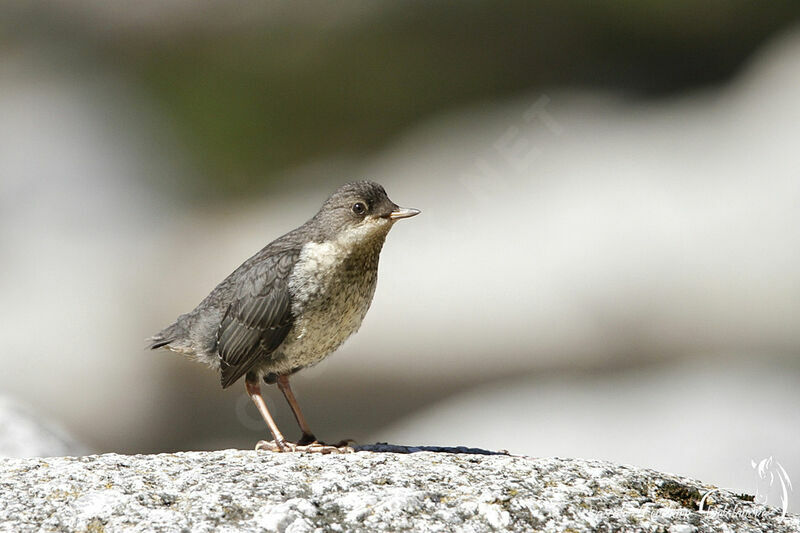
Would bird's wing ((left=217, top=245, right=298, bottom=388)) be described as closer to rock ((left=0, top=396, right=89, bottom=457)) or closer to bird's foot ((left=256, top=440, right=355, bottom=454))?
bird's foot ((left=256, top=440, right=355, bottom=454))

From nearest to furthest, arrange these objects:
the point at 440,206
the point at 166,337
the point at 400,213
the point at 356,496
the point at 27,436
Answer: the point at 356,496, the point at 400,213, the point at 27,436, the point at 166,337, the point at 440,206

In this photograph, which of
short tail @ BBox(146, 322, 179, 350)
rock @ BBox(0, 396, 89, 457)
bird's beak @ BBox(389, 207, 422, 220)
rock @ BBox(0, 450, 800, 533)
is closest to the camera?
rock @ BBox(0, 450, 800, 533)

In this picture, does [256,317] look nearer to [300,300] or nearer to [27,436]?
[300,300]

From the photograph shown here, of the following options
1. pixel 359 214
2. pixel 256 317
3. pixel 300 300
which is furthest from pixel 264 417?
pixel 359 214

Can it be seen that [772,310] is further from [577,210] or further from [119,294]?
[119,294]

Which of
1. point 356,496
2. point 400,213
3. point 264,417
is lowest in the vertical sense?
point 356,496

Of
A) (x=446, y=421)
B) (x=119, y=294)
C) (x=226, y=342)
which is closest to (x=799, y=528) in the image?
(x=226, y=342)

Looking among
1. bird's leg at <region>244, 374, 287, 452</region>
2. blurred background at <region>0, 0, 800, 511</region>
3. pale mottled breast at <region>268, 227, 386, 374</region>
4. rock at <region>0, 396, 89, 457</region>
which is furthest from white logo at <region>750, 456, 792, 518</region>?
blurred background at <region>0, 0, 800, 511</region>

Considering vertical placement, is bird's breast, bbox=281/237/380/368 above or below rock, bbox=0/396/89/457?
above
